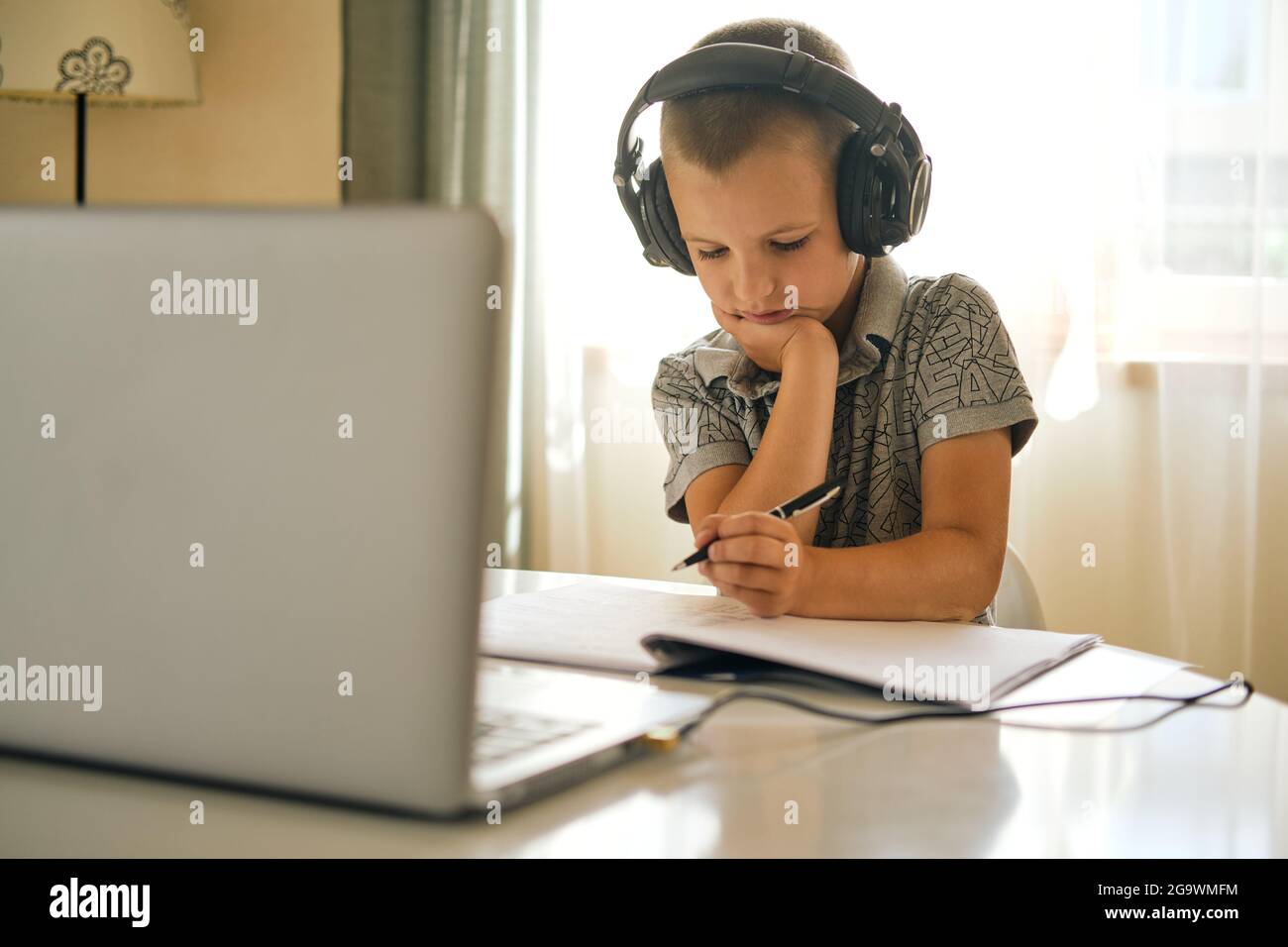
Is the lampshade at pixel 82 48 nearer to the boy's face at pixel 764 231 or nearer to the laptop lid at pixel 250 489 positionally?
the boy's face at pixel 764 231

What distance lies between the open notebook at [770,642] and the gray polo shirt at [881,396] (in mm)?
233

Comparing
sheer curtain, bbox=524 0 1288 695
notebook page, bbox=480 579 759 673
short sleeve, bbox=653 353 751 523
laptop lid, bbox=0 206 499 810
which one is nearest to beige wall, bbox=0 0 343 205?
sheer curtain, bbox=524 0 1288 695

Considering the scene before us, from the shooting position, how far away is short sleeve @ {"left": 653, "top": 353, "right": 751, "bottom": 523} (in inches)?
45.6

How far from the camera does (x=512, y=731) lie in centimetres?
51

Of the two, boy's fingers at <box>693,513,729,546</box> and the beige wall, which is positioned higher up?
the beige wall

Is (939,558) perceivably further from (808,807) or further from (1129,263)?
(1129,263)

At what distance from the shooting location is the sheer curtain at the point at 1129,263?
199cm

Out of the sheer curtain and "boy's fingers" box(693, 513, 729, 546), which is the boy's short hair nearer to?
"boy's fingers" box(693, 513, 729, 546)

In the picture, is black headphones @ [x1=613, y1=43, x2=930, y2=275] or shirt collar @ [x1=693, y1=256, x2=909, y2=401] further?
shirt collar @ [x1=693, y1=256, x2=909, y2=401]

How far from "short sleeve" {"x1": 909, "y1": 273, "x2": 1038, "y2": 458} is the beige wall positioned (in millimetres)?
1607

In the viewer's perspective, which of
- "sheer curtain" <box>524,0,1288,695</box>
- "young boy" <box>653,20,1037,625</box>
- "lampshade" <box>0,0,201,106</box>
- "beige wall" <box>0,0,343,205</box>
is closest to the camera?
"young boy" <box>653,20,1037,625</box>

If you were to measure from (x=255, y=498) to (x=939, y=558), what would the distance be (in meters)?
0.60

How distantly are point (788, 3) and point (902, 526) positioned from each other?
1.34 metres

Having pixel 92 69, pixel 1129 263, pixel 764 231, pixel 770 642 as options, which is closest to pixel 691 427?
pixel 764 231
